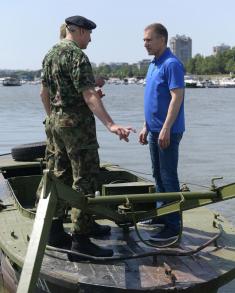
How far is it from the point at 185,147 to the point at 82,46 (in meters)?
17.1

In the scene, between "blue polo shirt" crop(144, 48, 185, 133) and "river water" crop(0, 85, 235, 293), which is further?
"river water" crop(0, 85, 235, 293)

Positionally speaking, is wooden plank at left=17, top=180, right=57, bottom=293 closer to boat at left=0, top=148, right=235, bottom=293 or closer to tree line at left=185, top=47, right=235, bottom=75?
boat at left=0, top=148, right=235, bottom=293

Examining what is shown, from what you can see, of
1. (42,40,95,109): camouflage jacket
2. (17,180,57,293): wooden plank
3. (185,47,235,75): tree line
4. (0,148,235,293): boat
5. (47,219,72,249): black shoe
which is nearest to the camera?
(17,180,57,293): wooden plank

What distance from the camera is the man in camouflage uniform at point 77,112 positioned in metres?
5.38

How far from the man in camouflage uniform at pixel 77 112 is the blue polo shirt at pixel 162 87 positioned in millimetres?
788

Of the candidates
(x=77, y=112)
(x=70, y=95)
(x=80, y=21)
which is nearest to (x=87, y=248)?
(x=77, y=112)

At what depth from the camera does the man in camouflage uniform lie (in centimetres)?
538

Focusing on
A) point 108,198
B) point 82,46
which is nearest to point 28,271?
point 108,198

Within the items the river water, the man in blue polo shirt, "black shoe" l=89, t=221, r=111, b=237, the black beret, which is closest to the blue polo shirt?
the man in blue polo shirt

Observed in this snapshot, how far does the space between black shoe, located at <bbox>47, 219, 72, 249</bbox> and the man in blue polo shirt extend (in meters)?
0.84

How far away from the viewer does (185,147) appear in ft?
74.0

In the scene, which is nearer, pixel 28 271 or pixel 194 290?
pixel 28 271

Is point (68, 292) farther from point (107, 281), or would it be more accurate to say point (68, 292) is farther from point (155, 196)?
point (155, 196)

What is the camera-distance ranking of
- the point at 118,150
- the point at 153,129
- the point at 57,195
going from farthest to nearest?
the point at 118,150
the point at 153,129
the point at 57,195
